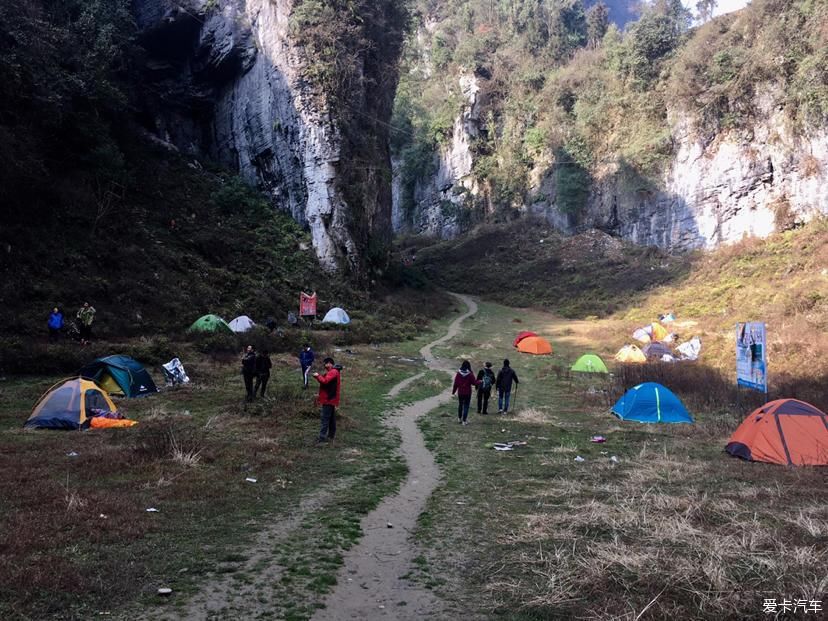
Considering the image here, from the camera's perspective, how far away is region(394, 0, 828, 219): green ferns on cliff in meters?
42.7

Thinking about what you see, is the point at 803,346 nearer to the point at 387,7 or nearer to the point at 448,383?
the point at 448,383

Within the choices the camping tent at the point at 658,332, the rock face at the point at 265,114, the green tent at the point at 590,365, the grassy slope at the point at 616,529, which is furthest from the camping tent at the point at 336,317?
the grassy slope at the point at 616,529

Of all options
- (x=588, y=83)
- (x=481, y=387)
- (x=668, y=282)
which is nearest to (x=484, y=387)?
(x=481, y=387)

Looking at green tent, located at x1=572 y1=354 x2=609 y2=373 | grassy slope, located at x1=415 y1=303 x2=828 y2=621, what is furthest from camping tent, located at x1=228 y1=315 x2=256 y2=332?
green tent, located at x1=572 y1=354 x2=609 y2=373

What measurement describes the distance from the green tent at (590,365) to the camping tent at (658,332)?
8452 millimetres

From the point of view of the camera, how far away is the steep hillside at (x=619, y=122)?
41.9 metres

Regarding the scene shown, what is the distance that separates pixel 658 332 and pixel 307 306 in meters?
21.1

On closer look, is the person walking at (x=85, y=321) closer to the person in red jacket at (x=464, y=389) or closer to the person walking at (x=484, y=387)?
the person in red jacket at (x=464, y=389)

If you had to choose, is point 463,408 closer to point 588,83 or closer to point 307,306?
point 307,306

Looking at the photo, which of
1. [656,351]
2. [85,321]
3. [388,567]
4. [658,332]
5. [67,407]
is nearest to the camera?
[388,567]

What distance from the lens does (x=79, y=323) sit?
21.4 meters

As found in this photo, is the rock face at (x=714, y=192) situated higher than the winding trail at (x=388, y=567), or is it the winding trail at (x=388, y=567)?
the rock face at (x=714, y=192)

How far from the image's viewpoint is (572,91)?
6406 centimetres

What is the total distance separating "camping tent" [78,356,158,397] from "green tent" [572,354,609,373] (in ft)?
60.4
